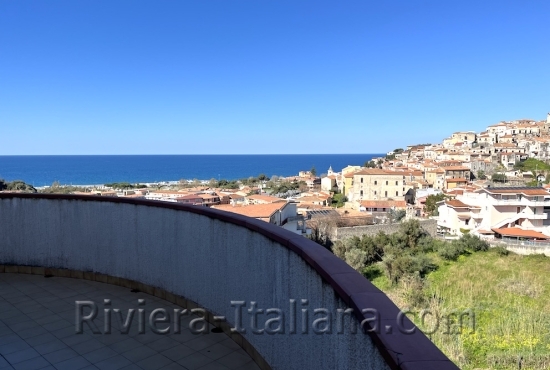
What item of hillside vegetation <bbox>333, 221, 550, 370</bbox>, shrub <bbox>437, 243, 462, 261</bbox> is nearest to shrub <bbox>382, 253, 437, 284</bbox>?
hillside vegetation <bbox>333, 221, 550, 370</bbox>

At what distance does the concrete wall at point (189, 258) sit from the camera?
5.60ft

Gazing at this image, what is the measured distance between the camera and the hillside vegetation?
974 centimetres

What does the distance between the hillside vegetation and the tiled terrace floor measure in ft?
20.5

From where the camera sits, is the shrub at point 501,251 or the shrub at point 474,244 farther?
the shrub at point 474,244

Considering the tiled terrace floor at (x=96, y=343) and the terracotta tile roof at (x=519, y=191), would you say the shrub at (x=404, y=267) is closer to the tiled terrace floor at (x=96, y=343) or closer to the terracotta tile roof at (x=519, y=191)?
the terracotta tile roof at (x=519, y=191)

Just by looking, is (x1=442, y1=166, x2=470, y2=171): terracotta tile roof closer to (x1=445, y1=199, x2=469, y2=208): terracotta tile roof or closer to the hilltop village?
the hilltop village

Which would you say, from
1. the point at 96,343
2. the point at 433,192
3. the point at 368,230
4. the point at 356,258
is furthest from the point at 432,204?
the point at 96,343

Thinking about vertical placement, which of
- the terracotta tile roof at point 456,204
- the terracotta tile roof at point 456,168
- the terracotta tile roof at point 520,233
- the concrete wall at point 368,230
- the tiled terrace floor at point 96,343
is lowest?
the terracotta tile roof at point 520,233

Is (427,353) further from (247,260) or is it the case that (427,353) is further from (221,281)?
(221,281)

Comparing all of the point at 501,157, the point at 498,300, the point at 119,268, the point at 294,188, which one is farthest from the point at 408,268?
the point at 501,157

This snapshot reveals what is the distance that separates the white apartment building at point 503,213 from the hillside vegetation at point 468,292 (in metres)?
6.72

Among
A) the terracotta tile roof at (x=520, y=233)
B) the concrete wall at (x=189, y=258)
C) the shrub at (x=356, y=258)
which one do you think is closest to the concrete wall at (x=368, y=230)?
the terracotta tile roof at (x=520, y=233)

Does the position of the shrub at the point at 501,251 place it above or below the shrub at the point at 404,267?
below

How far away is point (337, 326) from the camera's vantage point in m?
1.46
